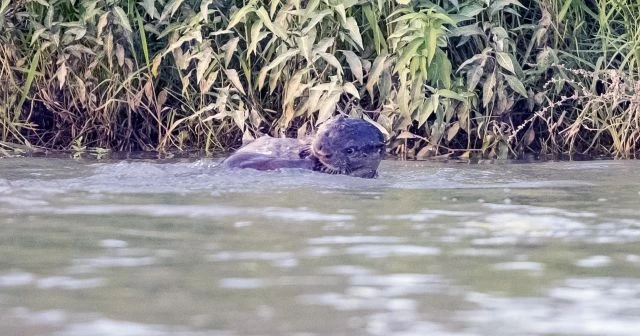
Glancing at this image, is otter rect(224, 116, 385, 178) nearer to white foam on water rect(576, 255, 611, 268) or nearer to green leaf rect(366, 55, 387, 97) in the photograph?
green leaf rect(366, 55, 387, 97)

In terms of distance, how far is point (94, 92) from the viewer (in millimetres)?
6758

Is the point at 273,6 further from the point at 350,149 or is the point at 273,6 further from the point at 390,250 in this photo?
the point at 390,250

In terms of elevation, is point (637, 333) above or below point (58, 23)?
below

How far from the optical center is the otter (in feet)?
16.6

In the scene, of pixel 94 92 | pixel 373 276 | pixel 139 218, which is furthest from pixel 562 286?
pixel 94 92

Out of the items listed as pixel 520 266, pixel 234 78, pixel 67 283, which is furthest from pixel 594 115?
pixel 67 283

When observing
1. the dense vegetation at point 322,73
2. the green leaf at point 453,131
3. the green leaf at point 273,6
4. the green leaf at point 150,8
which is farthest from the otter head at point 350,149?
the green leaf at point 150,8

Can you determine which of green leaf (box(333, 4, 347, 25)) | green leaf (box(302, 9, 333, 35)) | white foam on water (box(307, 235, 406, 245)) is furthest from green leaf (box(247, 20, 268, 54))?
white foam on water (box(307, 235, 406, 245))

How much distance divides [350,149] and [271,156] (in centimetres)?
34

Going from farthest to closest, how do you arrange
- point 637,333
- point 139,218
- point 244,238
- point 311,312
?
point 139,218 → point 244,238 → point 311,312 → point 637,333

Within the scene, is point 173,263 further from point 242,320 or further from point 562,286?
point 562,286

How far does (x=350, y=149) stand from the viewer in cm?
506

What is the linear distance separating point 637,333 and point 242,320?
741 millimetres

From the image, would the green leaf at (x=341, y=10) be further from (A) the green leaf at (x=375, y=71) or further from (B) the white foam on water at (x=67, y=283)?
(B) the white foam on water at (x=67, y=283)
